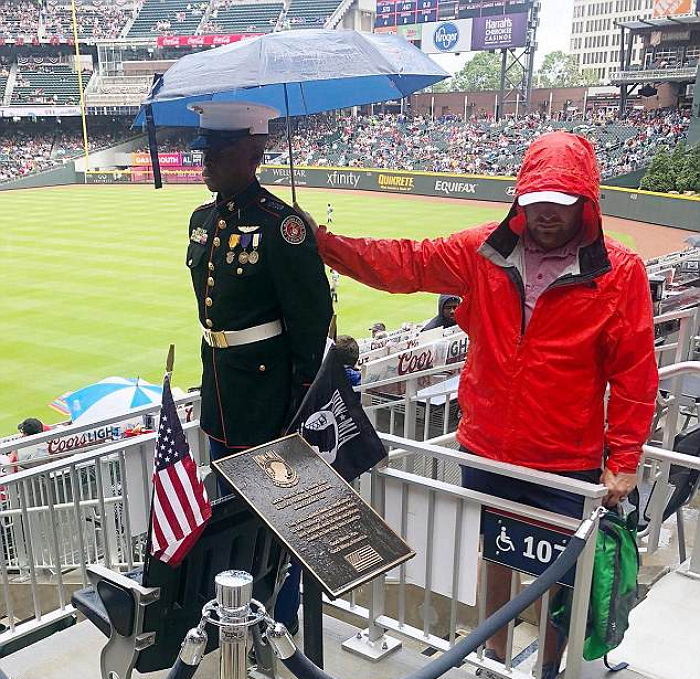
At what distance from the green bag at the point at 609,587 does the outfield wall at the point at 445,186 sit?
23335 millimetres

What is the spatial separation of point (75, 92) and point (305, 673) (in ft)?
192

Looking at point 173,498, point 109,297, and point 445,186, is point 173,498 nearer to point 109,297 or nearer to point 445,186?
point 109,297

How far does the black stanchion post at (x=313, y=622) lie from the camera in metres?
2.28

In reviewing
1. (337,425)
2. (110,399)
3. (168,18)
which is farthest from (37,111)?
(337,425)

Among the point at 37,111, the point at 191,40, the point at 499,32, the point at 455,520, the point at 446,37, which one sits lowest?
the point at 455,520

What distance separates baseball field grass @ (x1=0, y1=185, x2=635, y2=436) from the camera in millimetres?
10703

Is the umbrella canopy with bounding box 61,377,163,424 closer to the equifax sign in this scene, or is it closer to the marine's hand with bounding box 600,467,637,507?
the marine's hand with bounding box 600,467,637,507

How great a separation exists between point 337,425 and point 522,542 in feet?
2.30

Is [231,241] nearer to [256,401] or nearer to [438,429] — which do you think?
[256,401]

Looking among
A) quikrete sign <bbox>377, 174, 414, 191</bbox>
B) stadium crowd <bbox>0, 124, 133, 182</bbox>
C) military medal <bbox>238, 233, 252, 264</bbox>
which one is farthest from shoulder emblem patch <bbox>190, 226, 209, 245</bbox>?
stadium crowd <bbox>0, 124, 133, 182</bbox>

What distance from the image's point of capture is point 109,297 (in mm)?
14930

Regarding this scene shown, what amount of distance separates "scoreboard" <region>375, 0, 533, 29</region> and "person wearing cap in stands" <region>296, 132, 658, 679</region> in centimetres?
5238

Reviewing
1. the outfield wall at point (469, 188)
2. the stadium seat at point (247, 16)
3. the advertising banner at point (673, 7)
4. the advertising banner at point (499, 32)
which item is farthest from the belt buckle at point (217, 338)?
the stadium seat at point (247, 16)

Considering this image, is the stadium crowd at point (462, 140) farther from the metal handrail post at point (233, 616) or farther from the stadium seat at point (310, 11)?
the metal handrail post at point (233, 616)
